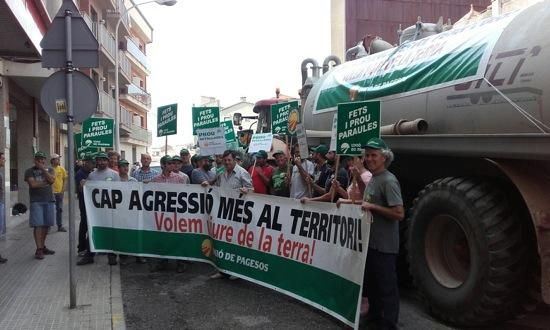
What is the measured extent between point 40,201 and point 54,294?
276 centimetres

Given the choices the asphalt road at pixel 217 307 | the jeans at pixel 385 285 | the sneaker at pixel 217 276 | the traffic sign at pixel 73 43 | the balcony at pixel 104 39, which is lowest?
the asphalt road at pixel 217 307

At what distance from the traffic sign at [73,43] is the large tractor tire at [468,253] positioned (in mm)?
3727

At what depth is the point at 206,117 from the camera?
449 inches

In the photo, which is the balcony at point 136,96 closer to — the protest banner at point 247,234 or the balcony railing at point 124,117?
the balcony railing at point 124,117

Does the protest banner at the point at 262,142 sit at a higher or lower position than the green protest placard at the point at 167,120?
lower

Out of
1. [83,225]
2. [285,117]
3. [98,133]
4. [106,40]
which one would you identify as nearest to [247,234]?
[83,225]

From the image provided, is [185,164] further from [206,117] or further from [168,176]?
[168,176]

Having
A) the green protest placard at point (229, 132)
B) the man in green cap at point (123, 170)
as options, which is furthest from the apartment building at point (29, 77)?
the green protest placard at point (229, 132)

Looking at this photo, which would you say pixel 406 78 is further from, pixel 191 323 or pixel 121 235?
pixel 121 235

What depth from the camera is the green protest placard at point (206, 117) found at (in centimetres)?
1125

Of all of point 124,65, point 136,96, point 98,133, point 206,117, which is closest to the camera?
point 206,117

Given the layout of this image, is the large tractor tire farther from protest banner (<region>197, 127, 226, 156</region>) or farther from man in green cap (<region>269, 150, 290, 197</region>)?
protest banner (<region>197, 127, 226, 156</region>)

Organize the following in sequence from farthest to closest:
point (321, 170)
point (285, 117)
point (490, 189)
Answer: point (285, 117), point (321, 170), point (490, 189)

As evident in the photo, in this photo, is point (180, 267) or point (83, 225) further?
point (83, 225)
